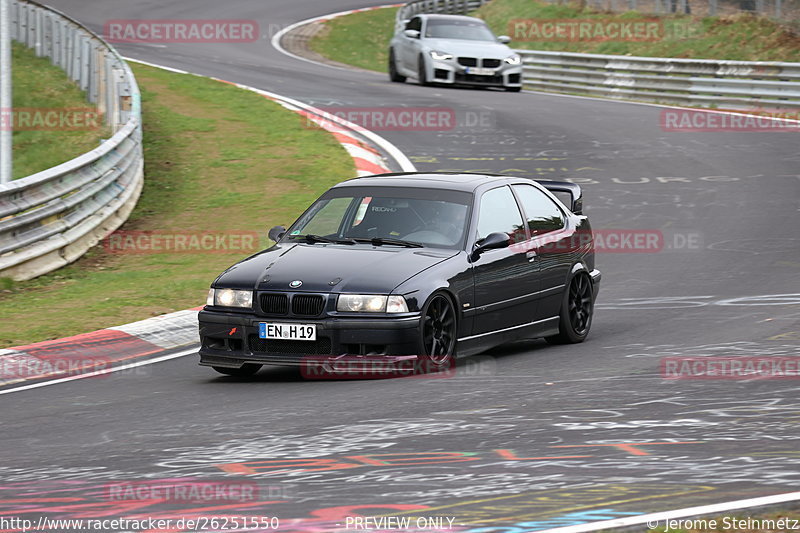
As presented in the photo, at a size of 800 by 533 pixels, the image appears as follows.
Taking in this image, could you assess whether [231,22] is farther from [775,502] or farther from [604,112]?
[775,502]

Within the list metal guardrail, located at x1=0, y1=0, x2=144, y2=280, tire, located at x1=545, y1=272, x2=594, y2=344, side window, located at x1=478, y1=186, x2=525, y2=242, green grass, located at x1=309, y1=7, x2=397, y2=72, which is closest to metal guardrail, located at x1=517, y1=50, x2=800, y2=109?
green grass, located at x1=309, y1=7, x2=397, y2=72

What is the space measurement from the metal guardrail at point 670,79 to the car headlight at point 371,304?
63.1 feet

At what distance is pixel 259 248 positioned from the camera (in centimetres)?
1570

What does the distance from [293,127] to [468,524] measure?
18.0m

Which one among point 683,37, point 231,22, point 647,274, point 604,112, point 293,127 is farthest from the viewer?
point 231,22

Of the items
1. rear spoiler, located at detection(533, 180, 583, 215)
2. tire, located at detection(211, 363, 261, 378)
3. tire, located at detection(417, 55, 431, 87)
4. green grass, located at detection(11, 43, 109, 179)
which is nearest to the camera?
tire, located at detection(211, 363, 261, 378)

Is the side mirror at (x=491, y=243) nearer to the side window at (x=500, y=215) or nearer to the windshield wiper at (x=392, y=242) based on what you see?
the side window at (x=500, y=215)

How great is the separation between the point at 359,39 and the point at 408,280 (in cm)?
3742

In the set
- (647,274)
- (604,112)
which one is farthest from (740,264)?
(604,112)

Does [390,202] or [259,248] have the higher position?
[390,202]

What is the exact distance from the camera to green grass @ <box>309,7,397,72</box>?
139 feet

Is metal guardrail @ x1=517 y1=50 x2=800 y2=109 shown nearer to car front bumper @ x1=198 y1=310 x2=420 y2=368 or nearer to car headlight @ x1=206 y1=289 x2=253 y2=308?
car front bumper @ x1=198 y1=310 x2=420 y2=368

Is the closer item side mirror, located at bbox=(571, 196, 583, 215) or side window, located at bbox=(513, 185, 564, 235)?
side window, located at bbox=(513, 185, 564, 235)

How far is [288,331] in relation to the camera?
9.20m
